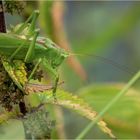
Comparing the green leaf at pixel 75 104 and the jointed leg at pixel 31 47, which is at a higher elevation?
the jointed leg at pixel 31 47

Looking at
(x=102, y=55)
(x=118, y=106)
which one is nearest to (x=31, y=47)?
(x=118, y=106)

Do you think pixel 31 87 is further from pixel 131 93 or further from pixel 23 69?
pixel 131 93

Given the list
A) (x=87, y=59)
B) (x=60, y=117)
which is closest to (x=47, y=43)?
(x=60, y=117)

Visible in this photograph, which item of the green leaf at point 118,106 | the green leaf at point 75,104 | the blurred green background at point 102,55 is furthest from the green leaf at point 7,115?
the green leaf at point 118,106

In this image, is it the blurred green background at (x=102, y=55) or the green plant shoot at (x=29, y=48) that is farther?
the blurred green background at (x=102, y=55)

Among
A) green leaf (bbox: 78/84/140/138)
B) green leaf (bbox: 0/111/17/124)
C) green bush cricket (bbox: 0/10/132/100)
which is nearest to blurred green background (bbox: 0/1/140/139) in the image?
green leaf (bbox: 78/84/140/138)

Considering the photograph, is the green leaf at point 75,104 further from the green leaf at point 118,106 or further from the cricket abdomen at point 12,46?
the green leaf at point 118,106

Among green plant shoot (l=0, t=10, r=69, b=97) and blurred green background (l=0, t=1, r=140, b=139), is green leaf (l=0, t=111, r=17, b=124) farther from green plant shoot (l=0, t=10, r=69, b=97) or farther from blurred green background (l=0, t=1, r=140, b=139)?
blurred green background (l=0, t=1, r=140, b=139)

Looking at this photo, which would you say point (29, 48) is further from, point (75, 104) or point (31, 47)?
point (75, 104)
